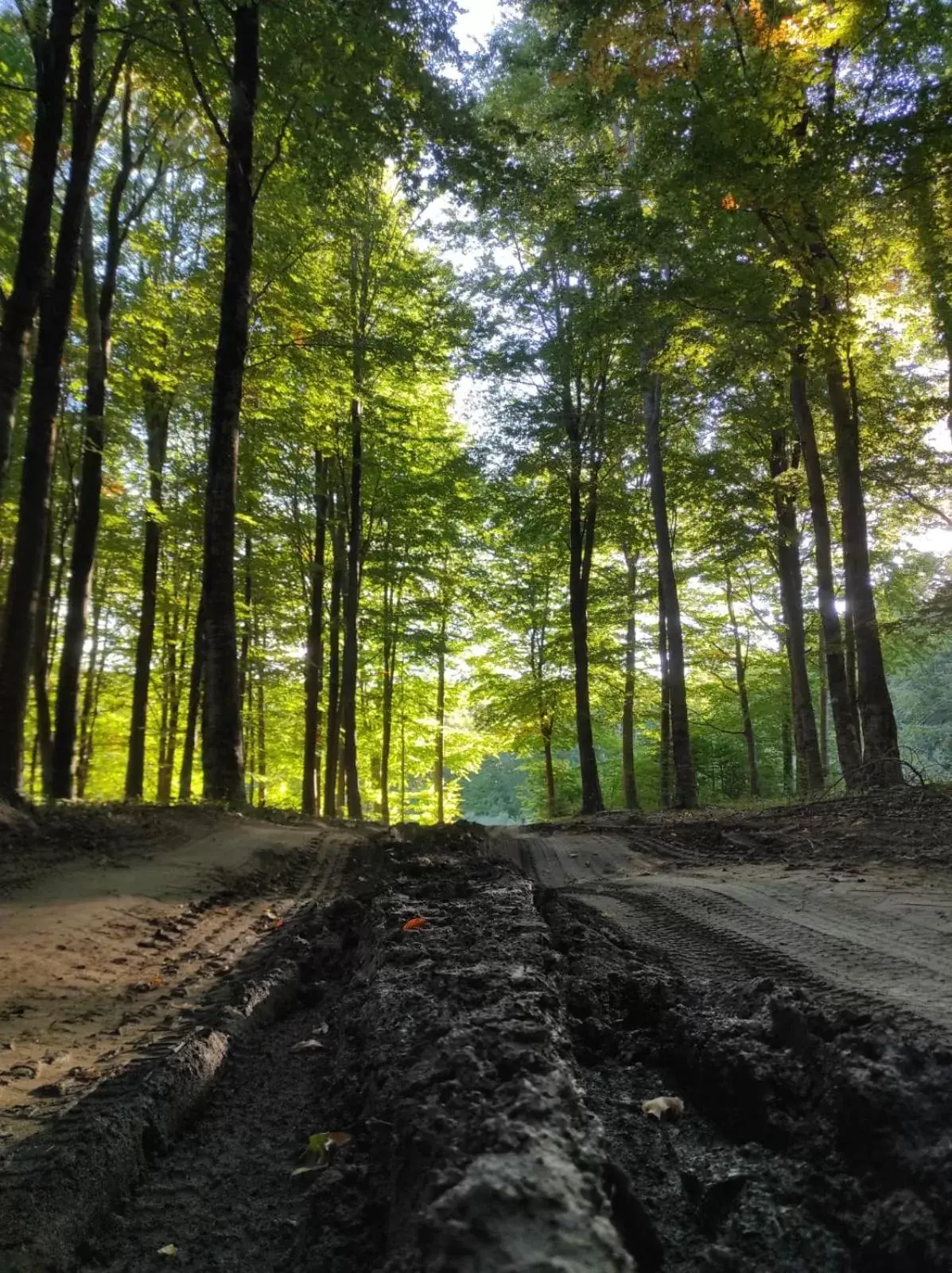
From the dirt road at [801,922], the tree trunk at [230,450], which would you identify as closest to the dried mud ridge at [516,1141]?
the dirt road at [801,922]

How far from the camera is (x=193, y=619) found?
70.7ft

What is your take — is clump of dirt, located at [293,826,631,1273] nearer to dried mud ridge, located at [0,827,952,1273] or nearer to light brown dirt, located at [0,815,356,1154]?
dried mud ridge, located at [0,827,952,1273]

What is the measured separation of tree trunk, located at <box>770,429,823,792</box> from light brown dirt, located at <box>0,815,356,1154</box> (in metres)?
11.6

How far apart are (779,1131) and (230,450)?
31.2 ft

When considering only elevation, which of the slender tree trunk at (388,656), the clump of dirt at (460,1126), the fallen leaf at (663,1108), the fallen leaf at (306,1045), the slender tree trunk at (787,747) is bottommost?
the fallen leaf at (306,1045)

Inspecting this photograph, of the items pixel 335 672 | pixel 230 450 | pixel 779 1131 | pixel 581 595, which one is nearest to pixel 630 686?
pixel 581 595

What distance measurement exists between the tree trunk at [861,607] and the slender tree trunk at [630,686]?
34.7ft

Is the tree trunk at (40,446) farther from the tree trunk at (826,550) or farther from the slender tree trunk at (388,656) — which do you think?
the slender tree trunk at (388,656)

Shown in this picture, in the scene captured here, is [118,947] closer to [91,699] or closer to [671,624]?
[671,624]

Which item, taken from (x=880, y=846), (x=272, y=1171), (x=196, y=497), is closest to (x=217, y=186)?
(x=196, y=497)

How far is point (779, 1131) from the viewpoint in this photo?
160cm

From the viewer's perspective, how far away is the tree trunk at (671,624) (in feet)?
44.0

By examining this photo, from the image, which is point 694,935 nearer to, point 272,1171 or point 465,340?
point 272,1171

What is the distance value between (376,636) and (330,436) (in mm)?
→ 6118
